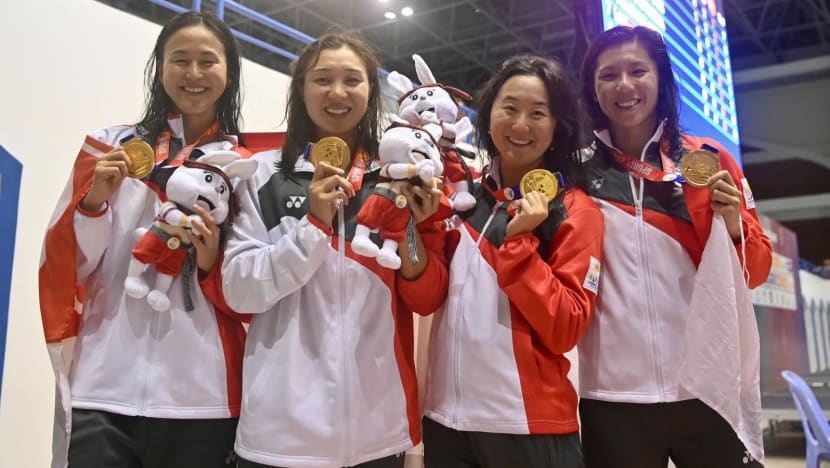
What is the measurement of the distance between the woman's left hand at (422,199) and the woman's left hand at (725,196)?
77cm

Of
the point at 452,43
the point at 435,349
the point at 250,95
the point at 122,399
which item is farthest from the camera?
the point at 452,43

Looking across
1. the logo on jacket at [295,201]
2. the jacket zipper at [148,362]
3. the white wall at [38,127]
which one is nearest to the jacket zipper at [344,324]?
the logo on jacket at [295,201]

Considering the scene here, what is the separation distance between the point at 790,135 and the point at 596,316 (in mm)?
10859

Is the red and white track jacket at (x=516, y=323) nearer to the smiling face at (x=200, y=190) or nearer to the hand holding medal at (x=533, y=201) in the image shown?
Result: the hand holding medal at (x=533, y=201)

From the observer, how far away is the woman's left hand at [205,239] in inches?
61.1

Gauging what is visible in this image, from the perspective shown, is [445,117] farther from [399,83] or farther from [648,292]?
[648,292]

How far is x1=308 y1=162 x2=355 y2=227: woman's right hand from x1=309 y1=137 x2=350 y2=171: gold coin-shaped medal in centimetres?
4

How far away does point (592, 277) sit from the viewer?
1661 millimetres

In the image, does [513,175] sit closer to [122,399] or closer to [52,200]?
[122,399]

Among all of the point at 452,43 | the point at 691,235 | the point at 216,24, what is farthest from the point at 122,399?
the point at 452,43

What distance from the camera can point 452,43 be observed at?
10.4m

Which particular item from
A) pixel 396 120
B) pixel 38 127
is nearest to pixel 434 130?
pixel 396 120

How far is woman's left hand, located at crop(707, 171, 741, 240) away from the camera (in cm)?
168

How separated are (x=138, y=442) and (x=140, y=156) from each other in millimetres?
740
